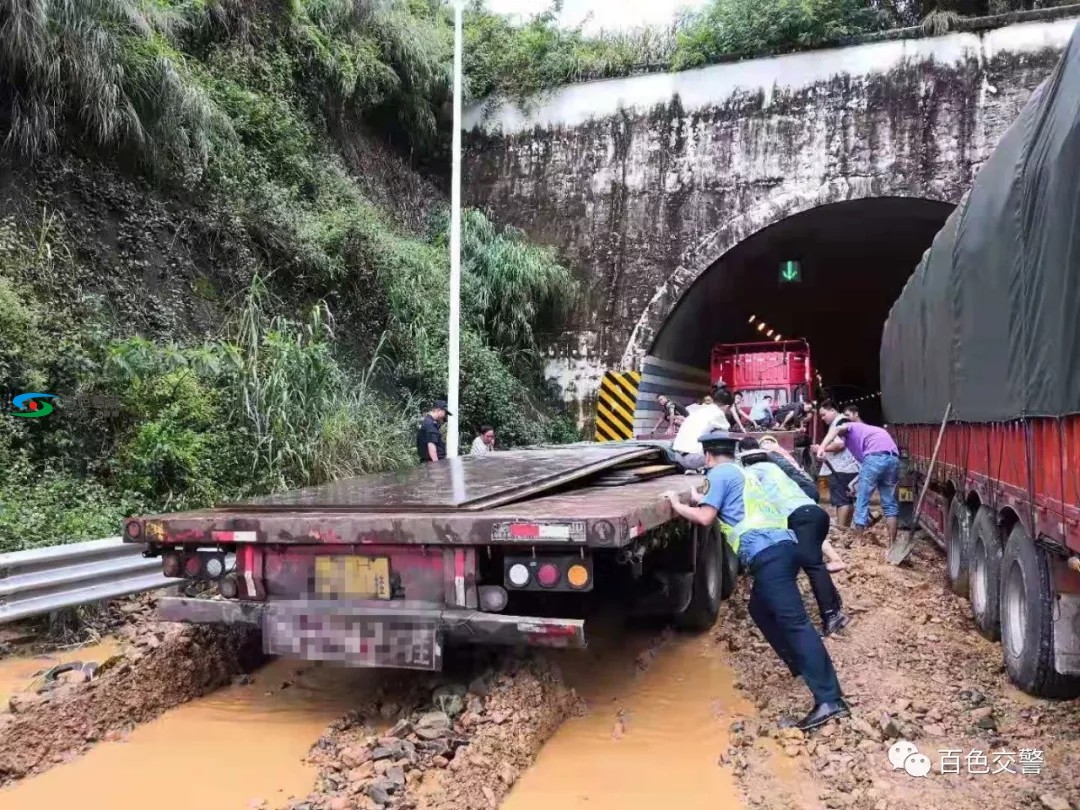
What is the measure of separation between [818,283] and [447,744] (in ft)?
70.6

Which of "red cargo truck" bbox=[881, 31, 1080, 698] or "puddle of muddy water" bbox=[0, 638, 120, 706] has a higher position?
"red cargo truck" bbox=[881, 31, 1080, 698]

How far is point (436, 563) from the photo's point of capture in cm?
381

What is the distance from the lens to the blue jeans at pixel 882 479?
808cm

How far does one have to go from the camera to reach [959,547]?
252 inches

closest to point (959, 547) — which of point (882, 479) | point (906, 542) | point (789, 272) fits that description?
point (906, 542)

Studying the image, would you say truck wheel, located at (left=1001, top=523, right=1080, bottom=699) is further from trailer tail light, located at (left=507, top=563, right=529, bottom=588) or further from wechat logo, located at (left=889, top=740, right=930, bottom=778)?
trailer tail light, located at (left=507, top=563, right=529, bottom=588)

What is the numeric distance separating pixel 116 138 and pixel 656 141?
9879 millimetres

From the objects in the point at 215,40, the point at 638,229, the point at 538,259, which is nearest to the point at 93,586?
the point at 215,40

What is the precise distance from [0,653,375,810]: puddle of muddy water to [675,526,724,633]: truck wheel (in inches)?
88.1

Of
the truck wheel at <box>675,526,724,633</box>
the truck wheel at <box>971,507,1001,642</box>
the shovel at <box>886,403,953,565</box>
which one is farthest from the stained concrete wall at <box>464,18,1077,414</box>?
the truck wheel at <box>971,507,1001,642</box>

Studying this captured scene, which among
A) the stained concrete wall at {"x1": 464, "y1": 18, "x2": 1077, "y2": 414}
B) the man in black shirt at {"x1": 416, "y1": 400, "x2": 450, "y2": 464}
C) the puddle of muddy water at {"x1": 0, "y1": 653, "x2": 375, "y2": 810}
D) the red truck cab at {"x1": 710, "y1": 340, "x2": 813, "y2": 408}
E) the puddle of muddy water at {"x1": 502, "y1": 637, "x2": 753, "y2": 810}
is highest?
the stained concrete wall at {"x1": 464, "y1": 18, "x2": 1077, "y2": 414}

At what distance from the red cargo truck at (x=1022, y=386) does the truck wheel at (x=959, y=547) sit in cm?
2

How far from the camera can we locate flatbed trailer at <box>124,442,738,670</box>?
3.65 metres

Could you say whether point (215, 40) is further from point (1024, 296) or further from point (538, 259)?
point (1024, 296)
